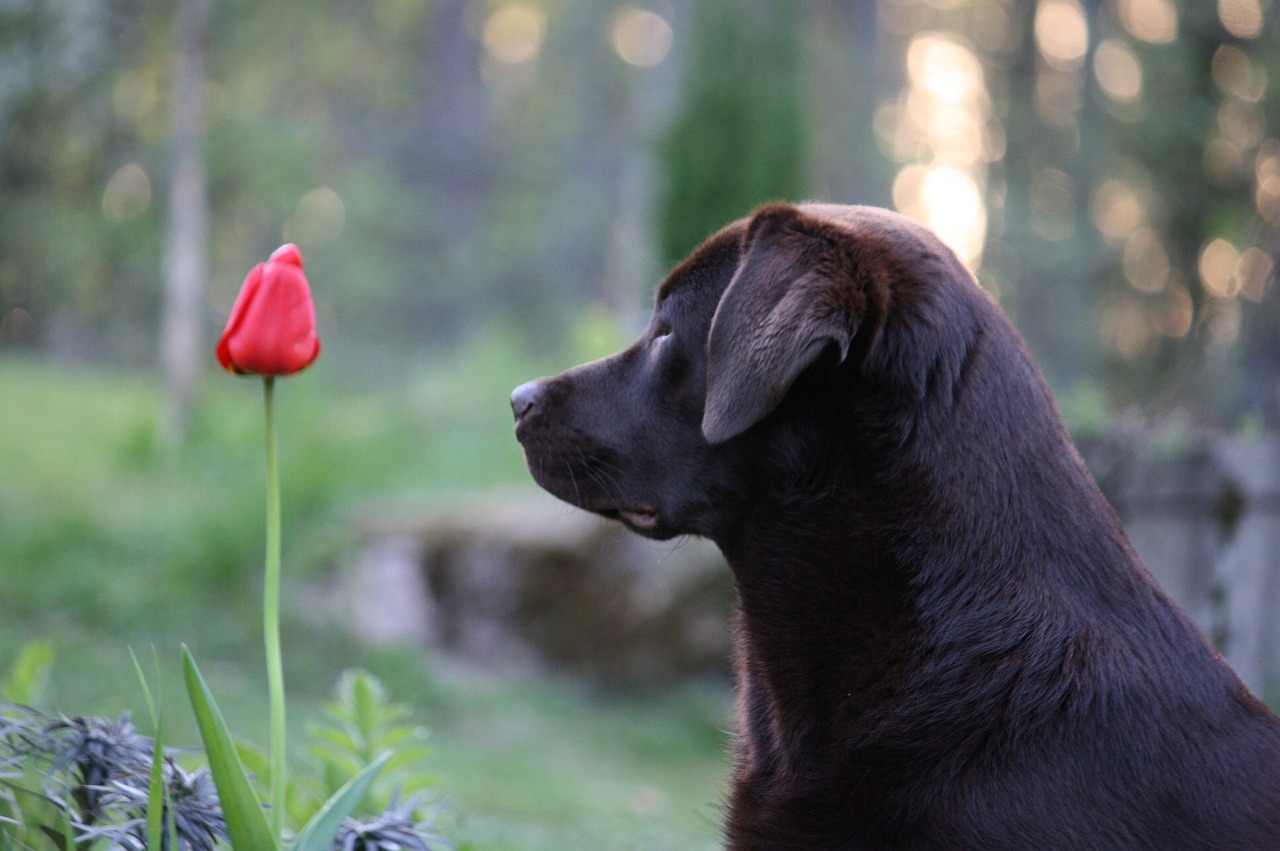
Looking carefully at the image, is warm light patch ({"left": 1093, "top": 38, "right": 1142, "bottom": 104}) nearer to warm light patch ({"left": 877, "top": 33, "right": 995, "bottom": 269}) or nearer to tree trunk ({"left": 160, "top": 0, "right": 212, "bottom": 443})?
warm light patch ({"left": 877, "top": 33, "right": 995, "bottom": 269})

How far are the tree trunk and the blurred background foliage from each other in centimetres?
5

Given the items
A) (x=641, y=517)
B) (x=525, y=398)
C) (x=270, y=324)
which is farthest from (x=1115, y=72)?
(x=270, y=324)

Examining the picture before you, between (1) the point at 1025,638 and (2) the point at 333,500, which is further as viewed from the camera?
(2) the point at 333,500

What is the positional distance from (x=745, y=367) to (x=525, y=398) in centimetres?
79

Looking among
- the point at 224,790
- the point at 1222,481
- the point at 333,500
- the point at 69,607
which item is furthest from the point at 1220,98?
the point at 224,790

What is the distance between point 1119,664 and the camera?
185 cm

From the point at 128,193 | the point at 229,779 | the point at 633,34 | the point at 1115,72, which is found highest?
the point at 633,34

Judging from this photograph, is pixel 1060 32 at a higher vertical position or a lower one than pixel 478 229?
higher

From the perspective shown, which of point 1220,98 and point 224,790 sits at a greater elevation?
point 1220,98

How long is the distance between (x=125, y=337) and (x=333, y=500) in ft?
36.0

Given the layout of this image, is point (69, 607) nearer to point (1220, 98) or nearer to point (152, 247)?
point (152, 247)

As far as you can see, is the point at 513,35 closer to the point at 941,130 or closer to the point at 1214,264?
the point at 941,130

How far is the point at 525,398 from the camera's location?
2.59m

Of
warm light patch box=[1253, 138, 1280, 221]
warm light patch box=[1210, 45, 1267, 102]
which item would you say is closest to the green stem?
warm light patch box=[1253, 138, 1280, 221]
